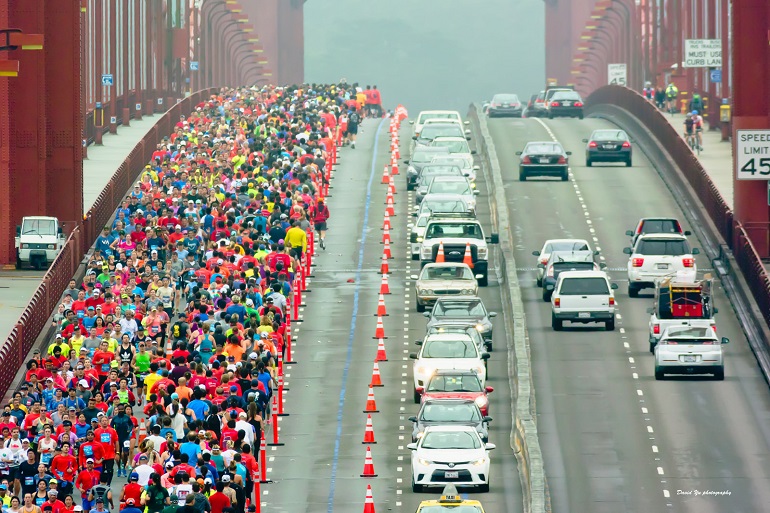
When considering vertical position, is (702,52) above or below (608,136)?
above

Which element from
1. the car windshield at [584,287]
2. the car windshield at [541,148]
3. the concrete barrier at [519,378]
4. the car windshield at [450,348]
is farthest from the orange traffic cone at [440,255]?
the car windshield at [541,148]

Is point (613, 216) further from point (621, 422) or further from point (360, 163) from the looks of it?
point (621, 422)

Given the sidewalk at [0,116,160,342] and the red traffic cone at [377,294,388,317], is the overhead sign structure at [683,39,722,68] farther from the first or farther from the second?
the red traffic cone at [377,294,388,317]

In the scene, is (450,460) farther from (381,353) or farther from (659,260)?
(659,260)

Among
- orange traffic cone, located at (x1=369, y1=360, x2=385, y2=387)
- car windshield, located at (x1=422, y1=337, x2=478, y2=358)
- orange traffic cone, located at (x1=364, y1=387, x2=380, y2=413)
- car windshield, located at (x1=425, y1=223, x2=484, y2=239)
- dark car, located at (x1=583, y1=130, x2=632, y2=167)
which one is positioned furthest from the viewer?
dark car, located at (x1=583, y1=130, x2=632, y2=167)

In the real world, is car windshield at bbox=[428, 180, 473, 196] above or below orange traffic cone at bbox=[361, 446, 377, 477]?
above

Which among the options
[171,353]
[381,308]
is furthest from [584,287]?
[171,353]

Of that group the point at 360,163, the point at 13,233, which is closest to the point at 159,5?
the point at 360,163

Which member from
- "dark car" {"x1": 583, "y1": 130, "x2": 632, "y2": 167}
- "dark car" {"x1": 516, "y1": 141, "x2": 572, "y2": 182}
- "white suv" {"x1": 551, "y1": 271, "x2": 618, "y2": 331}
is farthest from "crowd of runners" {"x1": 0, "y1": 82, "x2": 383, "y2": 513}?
"dark car" {"x1": 583, "y1": 130, "x2": 632, "y2": 167}
